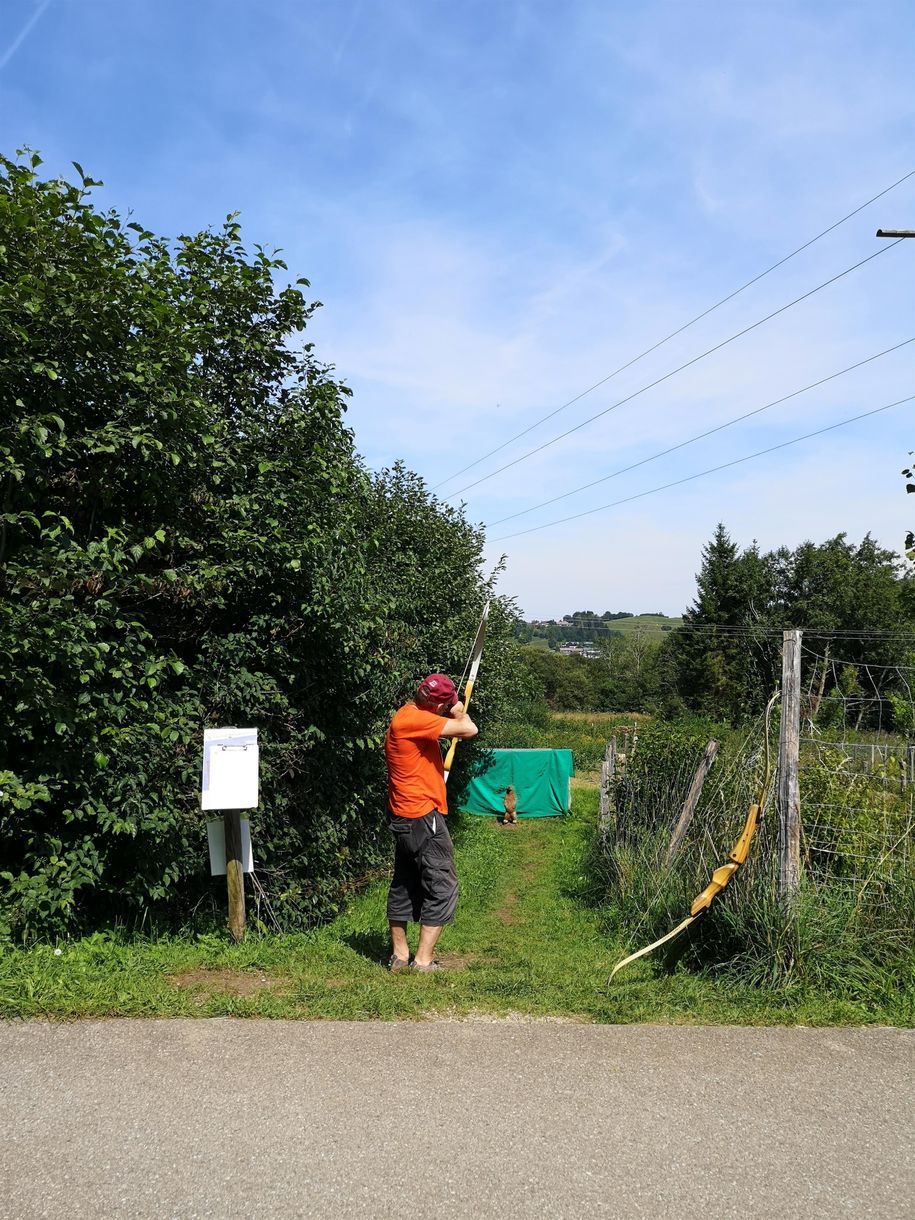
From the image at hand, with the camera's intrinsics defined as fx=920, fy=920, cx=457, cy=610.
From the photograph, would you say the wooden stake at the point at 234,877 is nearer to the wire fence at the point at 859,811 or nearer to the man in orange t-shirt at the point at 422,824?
the man in orange t-shirt at the point at 422,824

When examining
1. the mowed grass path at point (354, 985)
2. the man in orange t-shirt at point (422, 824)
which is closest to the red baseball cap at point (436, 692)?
the man in orange t-shirt at point (422, 824)

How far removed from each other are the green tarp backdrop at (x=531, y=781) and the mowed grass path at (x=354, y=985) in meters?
14.3

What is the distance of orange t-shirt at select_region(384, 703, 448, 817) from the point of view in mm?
5688

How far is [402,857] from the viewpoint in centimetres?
570

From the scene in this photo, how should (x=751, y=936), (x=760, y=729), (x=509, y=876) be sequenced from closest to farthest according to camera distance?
(x=751, y=936) < (x=760, y=729) < (x=509, y=876)

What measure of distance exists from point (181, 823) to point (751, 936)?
352cm

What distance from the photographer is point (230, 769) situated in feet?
18.3

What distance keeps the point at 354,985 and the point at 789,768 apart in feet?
9.20

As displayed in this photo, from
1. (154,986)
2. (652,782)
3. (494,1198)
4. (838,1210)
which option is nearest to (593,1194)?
(494,1198)

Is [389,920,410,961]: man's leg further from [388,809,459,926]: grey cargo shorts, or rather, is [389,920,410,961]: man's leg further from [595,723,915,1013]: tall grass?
[595,723,915,1013]: tall grass

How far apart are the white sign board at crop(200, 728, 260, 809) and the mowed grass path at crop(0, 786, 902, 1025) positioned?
0.91 m

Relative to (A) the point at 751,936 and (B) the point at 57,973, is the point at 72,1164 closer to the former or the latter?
(B) the point at 57,973

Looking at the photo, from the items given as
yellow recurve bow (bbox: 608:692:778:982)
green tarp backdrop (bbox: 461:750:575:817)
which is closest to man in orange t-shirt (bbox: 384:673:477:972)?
yellow recurve bow (bbox: 608:692:778:982)

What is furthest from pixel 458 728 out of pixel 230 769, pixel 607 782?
pixel 607 782
